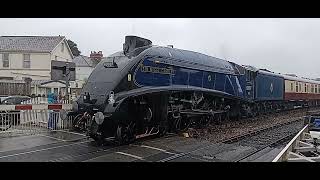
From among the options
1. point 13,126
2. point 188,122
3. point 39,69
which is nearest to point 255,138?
point 188,122

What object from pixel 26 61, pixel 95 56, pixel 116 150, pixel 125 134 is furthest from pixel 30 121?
pixel 95 56

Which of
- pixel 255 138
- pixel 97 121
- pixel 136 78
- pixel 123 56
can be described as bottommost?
pixel 255 138

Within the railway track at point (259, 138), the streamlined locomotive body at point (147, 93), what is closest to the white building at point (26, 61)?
the streamlined locomotive body at point (147, 93)

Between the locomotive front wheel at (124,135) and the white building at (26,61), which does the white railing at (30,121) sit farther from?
the white building at (26,61)

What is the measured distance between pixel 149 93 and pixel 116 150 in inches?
93.7

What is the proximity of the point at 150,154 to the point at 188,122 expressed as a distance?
16.1 feet

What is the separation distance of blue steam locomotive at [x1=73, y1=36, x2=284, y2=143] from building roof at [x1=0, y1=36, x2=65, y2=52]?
20.9m

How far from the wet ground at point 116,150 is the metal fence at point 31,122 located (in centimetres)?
111

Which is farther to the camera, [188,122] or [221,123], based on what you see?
[221,123]

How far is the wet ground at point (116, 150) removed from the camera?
8.48m

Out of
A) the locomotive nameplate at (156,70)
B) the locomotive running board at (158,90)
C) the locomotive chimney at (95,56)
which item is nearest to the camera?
the locomotive running board at (158,90)

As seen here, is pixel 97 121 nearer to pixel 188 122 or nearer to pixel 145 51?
pixel 145 51
